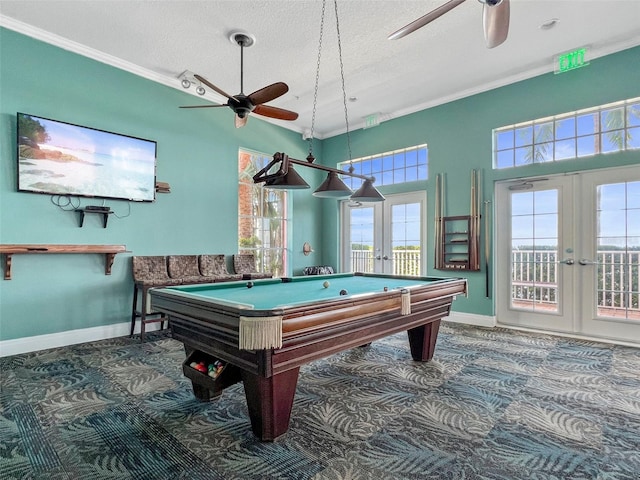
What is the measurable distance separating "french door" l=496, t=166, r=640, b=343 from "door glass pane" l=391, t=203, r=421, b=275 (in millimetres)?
1271

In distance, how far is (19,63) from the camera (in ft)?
12.0

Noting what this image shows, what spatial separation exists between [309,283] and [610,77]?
4347 millimetres

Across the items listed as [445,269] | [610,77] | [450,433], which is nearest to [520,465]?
[450,433]

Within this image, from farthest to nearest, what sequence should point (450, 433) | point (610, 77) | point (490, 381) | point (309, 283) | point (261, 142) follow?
point (261, 142), point (610, 77), point (309, 283), point (490, 381), point (450, 433)

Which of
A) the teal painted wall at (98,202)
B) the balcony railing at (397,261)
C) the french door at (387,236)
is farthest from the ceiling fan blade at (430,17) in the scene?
the balcony railing at (397,261)

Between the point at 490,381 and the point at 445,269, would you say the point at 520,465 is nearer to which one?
the point at 490,381

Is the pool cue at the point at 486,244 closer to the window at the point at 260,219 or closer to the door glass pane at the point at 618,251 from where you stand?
the door glass pane at the point at 618,251

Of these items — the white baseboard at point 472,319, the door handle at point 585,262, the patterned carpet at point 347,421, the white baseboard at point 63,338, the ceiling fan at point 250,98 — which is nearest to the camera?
the patterned carpet at point 347,421

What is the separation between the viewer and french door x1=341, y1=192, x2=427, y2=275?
5852 mm

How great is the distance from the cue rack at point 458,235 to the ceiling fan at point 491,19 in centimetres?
295

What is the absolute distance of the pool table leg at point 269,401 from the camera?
1964 millimetres

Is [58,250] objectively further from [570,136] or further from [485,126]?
[570,136]

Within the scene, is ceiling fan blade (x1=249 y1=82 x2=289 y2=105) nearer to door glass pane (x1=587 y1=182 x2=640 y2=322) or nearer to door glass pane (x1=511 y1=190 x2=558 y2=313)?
door glass pane (x1=511 y1=190 x2=558 y2=313)

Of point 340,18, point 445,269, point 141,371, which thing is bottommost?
point 141,371
